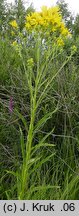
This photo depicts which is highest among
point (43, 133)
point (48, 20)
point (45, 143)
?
point (48, 20)

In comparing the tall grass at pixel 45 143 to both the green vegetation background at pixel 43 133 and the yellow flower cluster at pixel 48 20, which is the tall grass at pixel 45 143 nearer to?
the green vegetation background at pixel 43 133

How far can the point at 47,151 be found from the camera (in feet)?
8.63

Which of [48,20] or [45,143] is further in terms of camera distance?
[48,20]

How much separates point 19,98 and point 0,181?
2.38 feet

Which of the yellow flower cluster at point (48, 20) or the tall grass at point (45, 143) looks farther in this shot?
the yellow flower cluster at point (48, 20)

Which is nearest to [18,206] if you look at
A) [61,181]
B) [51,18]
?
[61,181]

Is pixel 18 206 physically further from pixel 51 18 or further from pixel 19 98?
pixel 51 18

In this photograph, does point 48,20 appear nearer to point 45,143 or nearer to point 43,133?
point 43,133

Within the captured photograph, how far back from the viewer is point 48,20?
9.21 ft

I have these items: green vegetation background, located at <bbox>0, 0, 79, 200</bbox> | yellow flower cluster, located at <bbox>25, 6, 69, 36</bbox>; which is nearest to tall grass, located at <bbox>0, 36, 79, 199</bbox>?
green vegetation background, located at <bbox>0, 0, 79, 200</bbox>

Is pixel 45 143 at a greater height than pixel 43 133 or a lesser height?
greater

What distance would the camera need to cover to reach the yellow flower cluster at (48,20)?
2762 millimetres

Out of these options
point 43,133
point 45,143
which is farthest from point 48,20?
point 45,143

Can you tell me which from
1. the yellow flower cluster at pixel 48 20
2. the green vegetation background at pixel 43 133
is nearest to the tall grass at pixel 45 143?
the green vegetation background at pixel 43 133
